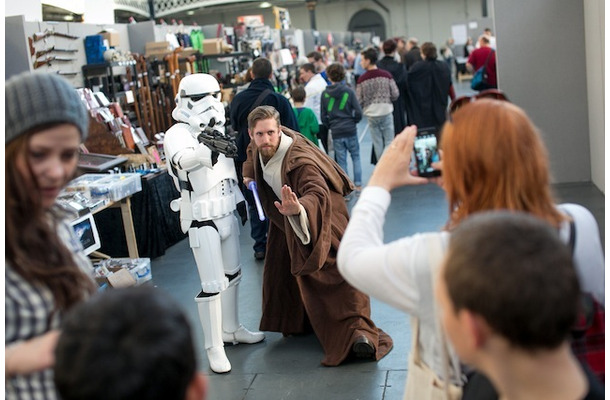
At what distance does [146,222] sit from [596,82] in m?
4.39

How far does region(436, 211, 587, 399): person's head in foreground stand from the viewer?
1.20 metres

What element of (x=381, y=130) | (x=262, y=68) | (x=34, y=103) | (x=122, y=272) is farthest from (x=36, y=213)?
(x=381, y=130)

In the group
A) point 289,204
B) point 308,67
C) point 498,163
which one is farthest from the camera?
point 308,67

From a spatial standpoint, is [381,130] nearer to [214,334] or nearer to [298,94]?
[298,94]

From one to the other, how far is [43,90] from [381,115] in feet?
25.7

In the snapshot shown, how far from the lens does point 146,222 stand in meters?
7.04

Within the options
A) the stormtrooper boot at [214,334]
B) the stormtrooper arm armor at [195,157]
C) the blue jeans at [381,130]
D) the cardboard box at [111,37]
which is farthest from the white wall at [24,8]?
the stormtrooper boot at [214,334]

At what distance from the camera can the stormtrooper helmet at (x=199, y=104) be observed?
446 cm

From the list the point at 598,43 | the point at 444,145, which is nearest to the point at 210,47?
the point at 598,43

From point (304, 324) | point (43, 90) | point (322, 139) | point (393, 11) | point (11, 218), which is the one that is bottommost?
point (304, 324)

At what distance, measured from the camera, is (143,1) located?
2666cm

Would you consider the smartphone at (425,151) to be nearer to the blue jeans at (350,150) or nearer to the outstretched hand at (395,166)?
the outstretched hand at (395,166)

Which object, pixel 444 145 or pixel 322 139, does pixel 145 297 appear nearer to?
pixel 444 145

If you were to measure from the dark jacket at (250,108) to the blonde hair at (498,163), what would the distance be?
472 centimetres
